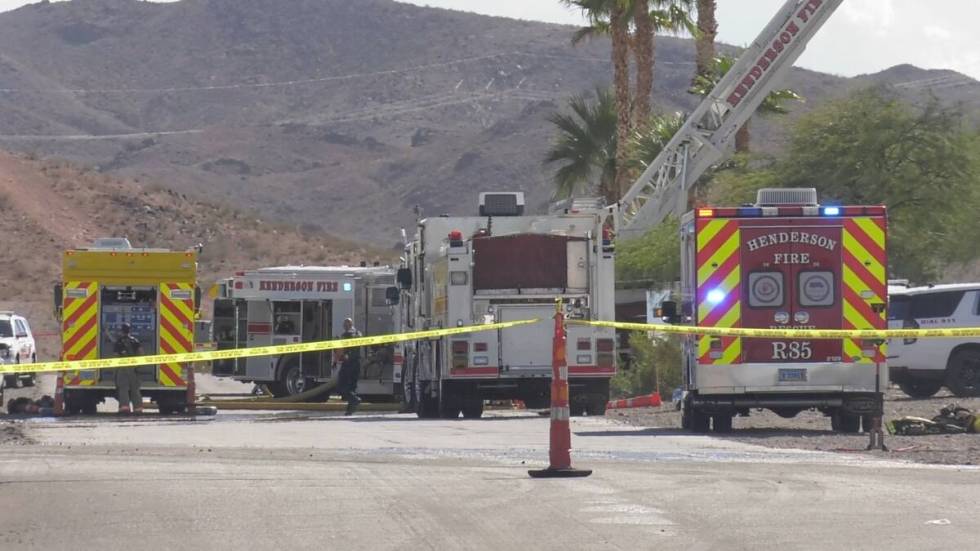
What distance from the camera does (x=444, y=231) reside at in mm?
26672

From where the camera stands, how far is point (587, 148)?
1655 inches

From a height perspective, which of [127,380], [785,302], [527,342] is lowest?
[127,380]

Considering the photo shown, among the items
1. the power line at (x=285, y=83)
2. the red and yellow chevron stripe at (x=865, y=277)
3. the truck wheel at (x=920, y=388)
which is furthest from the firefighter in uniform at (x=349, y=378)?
the power line at (x=285, y=83)

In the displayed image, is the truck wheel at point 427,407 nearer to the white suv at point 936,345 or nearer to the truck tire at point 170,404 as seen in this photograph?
the truck tire at point 170,404

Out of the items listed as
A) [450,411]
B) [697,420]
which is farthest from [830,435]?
[450,411]

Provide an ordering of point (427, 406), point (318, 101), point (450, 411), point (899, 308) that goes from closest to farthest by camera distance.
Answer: point (450, 411), point (427, 406), point (899, 308), point (318, 101)

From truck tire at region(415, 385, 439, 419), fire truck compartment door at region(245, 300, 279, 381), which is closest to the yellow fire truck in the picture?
truck tire at region(415, 385, 439, 419)

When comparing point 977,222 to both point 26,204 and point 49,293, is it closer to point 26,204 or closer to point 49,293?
point 49,293

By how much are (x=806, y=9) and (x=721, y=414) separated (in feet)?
55.5

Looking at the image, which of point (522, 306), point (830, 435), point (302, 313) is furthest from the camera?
point (302, 313)

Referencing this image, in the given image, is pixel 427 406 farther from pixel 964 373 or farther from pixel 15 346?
pixel 15 346

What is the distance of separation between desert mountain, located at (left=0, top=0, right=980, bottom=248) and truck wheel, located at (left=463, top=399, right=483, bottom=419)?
317ft

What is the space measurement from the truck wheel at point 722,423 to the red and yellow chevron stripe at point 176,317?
1079 cm

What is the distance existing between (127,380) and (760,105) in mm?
17358
